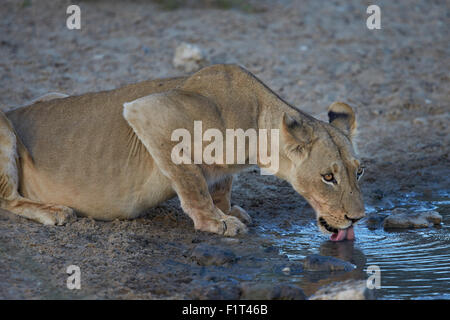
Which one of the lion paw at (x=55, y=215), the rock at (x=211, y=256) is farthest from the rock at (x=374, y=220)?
the lion paw at (x=55, y=215)

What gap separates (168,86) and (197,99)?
534 mm

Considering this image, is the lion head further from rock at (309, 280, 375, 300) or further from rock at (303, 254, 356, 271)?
rock at (309, 280, 375, 300)

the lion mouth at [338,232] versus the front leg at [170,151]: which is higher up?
the front leg at [170,151]

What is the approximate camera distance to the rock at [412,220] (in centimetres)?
776

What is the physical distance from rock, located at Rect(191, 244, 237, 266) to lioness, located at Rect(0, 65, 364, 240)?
0.52 meters

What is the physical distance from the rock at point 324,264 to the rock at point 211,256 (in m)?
0.63

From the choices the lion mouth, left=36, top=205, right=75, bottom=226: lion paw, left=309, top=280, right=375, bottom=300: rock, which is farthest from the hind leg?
left=309, top=280, right=375, bottom=300: rock

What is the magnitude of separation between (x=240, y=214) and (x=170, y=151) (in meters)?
1.23

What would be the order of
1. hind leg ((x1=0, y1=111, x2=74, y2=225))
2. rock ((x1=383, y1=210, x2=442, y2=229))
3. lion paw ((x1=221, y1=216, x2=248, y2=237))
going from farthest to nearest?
1. rock ((x1=383, y1=210, x2=442, y2=229))
2. lion paw ((x1=221, y1=216, x2=248, y2=237))
3. hind leg ((x1=0, y1=111, x2=74, y2=225))

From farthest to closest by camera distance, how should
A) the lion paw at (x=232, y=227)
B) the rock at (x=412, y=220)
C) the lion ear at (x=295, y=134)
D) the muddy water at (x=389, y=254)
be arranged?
1. the rock at (x=412, y=220)
2. the lion paw at (x=232, y=227)
3. the lion ear at (x=295, y=134)
4. the muddy water at (x=389, y=254)

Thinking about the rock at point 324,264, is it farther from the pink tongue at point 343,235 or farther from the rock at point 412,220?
the rock at point 412,220

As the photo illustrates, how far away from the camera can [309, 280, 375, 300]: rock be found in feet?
17.4

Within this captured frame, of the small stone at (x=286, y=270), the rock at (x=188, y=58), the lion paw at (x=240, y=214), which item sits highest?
the rock at (x=188, y=58)
